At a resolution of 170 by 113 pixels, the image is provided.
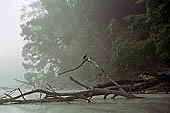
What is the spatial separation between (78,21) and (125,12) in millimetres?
3823

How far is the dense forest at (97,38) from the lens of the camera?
416cm

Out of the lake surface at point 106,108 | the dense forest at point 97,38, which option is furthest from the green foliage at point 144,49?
the lake surface at point 106,108

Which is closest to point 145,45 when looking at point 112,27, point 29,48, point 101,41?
point 112,27

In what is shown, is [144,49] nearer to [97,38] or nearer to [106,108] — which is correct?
[106,108]

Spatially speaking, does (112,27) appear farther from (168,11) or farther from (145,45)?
(168,11)

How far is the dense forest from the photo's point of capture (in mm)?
4156

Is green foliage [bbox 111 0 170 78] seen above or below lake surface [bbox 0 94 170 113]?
above

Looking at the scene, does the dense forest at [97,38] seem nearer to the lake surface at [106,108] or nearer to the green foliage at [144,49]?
the green foliage at [144,49]

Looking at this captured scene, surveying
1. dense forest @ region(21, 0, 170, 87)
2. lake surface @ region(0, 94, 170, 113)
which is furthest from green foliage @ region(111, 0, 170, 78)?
lake surface @ region(0, 94, 170, 113)

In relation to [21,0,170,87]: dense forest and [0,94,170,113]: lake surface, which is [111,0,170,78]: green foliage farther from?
[0,94,170,113]: lake surface

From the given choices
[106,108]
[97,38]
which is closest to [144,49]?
[106,108]

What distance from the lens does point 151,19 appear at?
3918 millimetres

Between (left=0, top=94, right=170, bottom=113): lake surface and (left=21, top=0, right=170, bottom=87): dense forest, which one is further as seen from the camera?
(left=21, top=0, right=170, bottom=87): dense forest

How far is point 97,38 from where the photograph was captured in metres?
9.25
